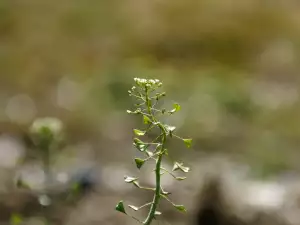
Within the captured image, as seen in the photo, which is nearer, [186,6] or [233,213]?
[233,213]

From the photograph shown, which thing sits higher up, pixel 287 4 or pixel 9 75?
pixel 287 4

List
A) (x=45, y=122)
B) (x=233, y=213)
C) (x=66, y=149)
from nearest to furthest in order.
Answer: (x=45, y=122)
(x=233, y=213)
(x=66, y=149)

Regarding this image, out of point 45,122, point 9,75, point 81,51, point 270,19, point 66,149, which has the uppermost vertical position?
point 270,19

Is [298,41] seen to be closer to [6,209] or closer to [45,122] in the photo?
[6,209]

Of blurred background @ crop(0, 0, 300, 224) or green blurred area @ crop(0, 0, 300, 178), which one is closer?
blurred background @ crop(0, 0, 300, 224)

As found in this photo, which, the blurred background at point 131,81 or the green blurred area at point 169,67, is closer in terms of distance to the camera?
the blurred background at point 131,81

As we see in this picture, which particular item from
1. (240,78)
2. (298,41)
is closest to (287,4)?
(298,41)
